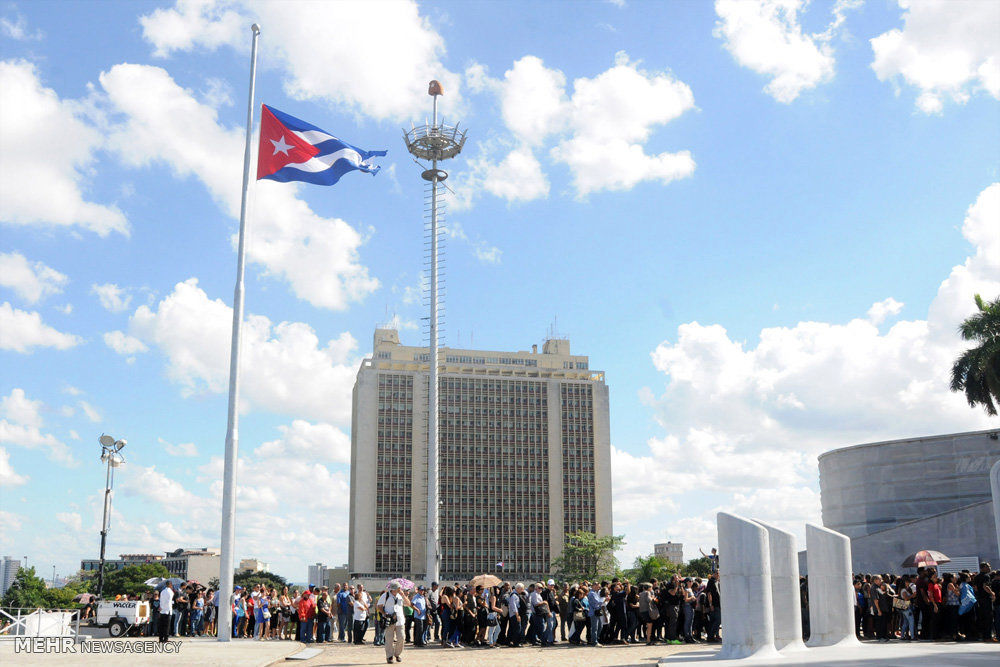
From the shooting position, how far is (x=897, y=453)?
2475 inches

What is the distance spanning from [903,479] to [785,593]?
4950cm

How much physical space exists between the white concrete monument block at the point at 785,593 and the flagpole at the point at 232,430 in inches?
539

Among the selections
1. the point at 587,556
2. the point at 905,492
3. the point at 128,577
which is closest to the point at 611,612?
the point at 905,492

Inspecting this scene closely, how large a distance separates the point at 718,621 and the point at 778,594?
638 centimetres

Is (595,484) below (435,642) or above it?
above

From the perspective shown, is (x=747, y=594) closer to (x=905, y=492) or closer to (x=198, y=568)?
(x=905, y=492)

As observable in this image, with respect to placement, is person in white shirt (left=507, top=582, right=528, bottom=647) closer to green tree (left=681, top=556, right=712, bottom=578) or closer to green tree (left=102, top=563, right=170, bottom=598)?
green tree (left=681, top=556, right=712, bottom=578)

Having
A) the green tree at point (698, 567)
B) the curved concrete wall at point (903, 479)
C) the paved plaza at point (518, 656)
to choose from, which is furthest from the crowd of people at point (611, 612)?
the green tree at point (698, 567)

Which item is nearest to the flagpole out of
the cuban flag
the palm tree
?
the cuban flag

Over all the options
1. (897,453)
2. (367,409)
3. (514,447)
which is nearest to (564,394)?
(514,447)

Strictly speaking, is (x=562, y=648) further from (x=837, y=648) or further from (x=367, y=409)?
(x=367, y=409)

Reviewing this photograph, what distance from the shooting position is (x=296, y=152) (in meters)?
25.3

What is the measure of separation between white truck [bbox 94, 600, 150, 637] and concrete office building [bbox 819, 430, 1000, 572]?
41.3 meters

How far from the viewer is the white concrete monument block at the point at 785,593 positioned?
18.5 meters
